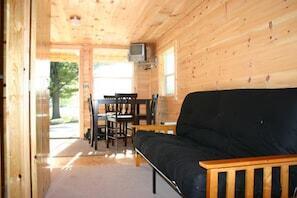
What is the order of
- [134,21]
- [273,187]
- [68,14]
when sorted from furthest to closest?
[134,21]
[68,14]
[273,187]

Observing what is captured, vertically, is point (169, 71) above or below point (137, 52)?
below

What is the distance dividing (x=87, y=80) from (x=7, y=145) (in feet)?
14.4

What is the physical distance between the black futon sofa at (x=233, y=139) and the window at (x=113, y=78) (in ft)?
12.1

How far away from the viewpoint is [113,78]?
637 cm

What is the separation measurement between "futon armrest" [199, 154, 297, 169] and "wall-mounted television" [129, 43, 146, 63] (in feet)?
15.2

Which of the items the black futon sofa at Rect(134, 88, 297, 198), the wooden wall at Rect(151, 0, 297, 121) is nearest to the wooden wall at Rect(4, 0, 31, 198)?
the black futon sofa at Rect(134, 88, 297, 198)

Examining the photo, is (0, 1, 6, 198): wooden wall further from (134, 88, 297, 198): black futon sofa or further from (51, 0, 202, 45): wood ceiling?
(51, 0, 202, 45): wood ceiling

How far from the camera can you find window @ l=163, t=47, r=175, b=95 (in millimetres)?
4919

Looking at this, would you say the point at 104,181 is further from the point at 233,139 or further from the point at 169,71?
the point at 169,71

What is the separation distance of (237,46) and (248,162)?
1621 mm

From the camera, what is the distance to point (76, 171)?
321cm

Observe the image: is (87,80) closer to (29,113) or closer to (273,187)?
(29,113)

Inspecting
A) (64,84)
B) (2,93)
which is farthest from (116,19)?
(64,84)

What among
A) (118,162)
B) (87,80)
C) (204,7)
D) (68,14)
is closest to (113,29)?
(68,14)
